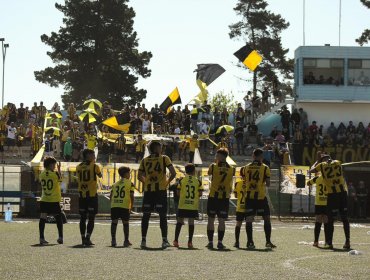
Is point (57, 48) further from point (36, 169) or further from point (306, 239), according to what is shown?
point (306, 239)

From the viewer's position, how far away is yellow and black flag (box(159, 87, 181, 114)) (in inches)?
1882

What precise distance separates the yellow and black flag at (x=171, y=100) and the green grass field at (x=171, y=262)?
84.2ft

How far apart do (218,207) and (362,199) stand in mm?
18133

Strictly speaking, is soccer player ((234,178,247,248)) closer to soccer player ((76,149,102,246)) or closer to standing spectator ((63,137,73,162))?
soccer player ((76,149,102,246))

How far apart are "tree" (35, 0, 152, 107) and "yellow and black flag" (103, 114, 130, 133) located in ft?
106

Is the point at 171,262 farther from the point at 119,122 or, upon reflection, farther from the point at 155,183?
the point at 119,122

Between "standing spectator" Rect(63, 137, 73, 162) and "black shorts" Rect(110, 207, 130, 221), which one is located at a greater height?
"standing spectator" Rect(63, 137, 73, 162)

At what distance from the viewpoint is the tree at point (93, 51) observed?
7838cm

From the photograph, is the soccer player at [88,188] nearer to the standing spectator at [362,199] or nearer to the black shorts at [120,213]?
the black shorts at [120,213]

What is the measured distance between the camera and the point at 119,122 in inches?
1775

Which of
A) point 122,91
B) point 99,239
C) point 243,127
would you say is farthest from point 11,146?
point 122,91

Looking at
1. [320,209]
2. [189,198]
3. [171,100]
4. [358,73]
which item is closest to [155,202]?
[189,198]

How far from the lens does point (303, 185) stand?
122 feet

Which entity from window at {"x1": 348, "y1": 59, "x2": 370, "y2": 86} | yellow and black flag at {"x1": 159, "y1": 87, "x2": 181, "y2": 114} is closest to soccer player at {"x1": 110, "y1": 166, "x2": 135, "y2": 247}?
yellow and black flag at {"x1": 159, "y1": 87, "x2": 181, "y2": 114}
